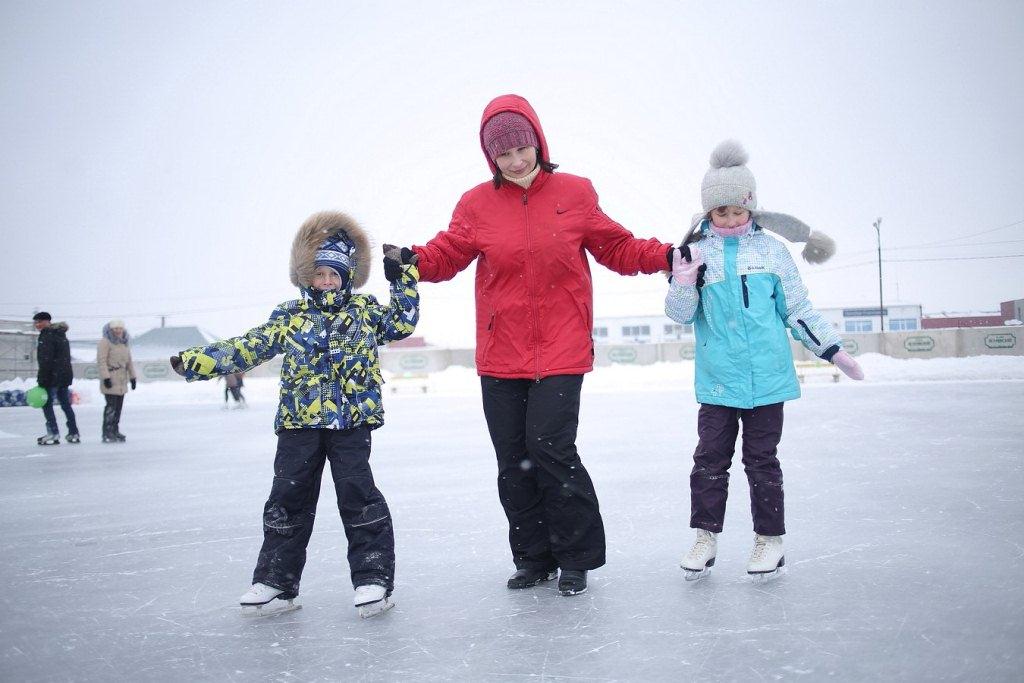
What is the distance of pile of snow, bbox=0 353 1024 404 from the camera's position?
1559 centimetres

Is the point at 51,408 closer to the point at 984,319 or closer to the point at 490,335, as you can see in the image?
the point at 490,335

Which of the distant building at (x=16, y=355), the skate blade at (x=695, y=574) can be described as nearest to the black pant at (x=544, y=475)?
the skate blade at (x=695, y=574)

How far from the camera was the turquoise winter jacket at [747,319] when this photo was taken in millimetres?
2846

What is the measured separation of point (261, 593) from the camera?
2555 mm

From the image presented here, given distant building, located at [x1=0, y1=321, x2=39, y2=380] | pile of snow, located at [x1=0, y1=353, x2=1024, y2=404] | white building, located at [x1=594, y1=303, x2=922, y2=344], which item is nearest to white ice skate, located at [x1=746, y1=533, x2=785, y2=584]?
pile of snow, located at [x1=0, y1=353, x2=1024, y2=404]

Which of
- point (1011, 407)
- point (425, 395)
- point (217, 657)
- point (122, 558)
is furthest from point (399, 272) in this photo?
point (425, 395)

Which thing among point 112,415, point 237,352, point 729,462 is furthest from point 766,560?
point 112,415

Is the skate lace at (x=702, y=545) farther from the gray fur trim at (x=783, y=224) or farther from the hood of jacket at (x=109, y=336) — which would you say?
the hood of jacket at (x=109, y=336)

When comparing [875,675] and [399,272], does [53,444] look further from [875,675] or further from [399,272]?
[875,675]

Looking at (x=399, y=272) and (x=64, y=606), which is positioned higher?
(x=399, y=272)

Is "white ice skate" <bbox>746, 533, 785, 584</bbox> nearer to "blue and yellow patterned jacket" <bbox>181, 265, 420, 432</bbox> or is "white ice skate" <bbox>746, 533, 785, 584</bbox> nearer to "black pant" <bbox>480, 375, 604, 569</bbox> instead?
"black pant" <bbox>480, 375, 604, 569</bbox>

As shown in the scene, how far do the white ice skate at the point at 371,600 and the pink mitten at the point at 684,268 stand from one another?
148 centimetres

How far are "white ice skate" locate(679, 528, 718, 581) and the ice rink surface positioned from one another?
0.14ft

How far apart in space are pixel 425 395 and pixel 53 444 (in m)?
8.51
